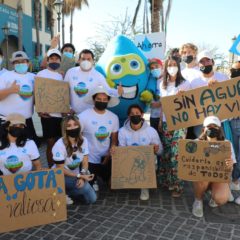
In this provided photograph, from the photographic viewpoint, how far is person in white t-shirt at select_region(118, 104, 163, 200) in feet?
14.1

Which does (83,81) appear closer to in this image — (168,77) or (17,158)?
(168,77)

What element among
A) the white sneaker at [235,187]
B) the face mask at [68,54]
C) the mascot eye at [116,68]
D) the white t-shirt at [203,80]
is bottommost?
the white sneaker at [235,187]

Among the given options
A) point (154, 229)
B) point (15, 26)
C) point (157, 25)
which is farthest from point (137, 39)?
point (15, 26)

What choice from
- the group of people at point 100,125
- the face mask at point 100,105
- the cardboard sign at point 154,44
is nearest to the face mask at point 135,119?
the group of people at point 100,125

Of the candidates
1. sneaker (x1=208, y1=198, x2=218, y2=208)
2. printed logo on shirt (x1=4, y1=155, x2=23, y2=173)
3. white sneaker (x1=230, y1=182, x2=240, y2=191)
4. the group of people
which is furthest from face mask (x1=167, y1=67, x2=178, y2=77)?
printed logo on shirt (x1=4, y1=155, x2=23, y2=173)

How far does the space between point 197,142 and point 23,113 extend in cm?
218

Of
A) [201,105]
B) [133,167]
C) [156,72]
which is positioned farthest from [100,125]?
[201,105]

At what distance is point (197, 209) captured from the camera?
3.82m

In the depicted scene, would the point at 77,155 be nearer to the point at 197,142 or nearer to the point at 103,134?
the point at 103,134

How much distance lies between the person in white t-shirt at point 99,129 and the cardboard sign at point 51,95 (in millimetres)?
315

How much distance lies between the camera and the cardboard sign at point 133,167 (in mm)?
4191

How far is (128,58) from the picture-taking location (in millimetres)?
4883

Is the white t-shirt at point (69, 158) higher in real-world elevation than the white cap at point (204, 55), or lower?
lower

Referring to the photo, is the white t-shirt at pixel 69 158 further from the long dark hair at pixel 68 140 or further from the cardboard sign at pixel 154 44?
the cardboard sign at pixel 154 44
